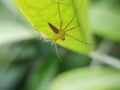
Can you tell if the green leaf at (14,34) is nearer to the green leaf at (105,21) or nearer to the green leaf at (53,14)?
the green leaf at (105,21)

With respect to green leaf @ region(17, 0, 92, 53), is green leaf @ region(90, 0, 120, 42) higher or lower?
higher

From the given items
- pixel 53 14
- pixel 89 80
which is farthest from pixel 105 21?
pixel 53 14

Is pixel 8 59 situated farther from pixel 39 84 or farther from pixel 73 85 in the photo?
pixel 73 85

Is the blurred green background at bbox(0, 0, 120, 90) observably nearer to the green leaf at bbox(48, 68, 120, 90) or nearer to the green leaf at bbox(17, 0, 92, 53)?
the green leaf at bbox(48, 68, 120, 90)

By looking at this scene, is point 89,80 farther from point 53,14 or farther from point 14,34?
point 53,14

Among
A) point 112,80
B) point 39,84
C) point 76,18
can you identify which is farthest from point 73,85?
point 76,18

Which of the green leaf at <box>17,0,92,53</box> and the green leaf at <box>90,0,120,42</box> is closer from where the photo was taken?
the green leaf at <box>17,0,92,53</box>

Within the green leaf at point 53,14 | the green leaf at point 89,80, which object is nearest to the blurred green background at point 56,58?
the green leaf at point 89,80

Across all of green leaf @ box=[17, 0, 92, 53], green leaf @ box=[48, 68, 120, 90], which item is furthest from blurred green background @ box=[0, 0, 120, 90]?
green leaf @ box=[17, 0, 92, 53]
